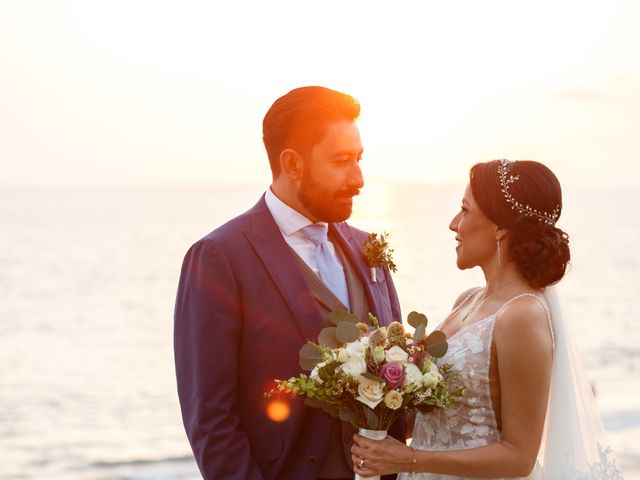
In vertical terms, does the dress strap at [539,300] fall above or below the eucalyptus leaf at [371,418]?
above

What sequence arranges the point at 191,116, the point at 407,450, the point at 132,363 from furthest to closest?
1. the point at 191,116
2. the point at 132,363
3. the point at 407,450

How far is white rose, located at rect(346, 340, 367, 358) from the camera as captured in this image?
3568mm

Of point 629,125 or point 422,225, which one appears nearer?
point 629,125

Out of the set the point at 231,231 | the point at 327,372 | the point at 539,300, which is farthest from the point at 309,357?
the point at 539,300

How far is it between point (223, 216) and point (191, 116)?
1551 centimetres

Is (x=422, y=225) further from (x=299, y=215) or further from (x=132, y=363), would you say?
(x=299, y=215)

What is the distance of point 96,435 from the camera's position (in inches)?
692

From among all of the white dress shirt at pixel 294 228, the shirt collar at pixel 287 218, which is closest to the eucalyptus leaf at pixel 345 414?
the white dress shirt at pixel 294 228

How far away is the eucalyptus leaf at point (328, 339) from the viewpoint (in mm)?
3717

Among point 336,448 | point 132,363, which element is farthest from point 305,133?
point 132,363

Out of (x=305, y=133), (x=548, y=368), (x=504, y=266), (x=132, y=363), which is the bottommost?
(x=132, y=363)

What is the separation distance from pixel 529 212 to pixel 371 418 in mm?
1199

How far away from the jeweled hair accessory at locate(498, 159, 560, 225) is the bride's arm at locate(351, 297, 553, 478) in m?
0.46

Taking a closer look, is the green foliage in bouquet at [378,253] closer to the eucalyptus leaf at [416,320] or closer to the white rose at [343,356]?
the eucalyptus leaf at [416,320]
